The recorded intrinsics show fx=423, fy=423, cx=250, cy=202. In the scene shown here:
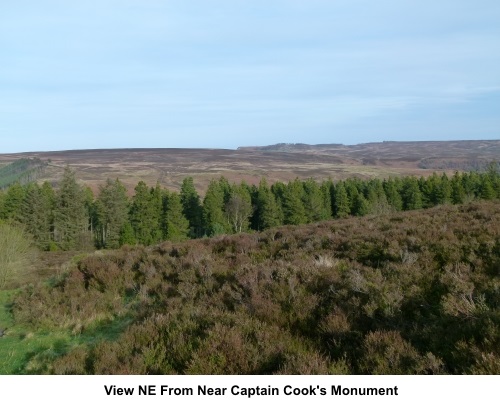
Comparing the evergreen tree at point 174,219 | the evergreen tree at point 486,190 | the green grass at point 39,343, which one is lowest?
the evergreen tree at point 174,219

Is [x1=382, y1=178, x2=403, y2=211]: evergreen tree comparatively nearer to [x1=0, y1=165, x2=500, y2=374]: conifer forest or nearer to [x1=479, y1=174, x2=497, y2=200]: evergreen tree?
[x1=479, y1=174, x2=497, y2=200]: evergreen tree

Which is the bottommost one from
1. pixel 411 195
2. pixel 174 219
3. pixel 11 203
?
pixel 174 219

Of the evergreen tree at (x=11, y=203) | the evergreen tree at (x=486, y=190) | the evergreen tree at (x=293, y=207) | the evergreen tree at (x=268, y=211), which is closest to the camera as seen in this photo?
the evergreen tree at (x=11, y=203)

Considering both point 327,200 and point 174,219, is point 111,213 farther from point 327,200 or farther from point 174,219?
point 327,200

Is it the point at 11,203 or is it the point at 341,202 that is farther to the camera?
the point at 341,202

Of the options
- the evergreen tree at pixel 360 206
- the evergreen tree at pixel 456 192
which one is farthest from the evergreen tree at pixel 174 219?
the evergreen tree at pixel 456 192

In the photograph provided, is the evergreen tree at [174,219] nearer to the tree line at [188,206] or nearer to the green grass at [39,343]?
the tree line at [188,206]

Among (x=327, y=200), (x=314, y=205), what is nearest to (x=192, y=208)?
(x=314, y=205)
